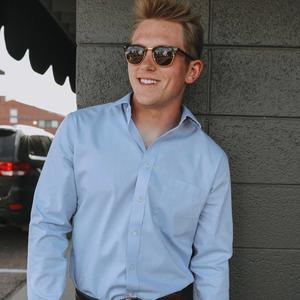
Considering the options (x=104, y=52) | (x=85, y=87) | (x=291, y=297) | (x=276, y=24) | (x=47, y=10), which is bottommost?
(x=291, y=297)

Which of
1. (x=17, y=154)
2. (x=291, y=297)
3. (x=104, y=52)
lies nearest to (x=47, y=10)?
(x=17, y=154)

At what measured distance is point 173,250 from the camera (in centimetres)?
178

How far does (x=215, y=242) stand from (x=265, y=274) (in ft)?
3.32

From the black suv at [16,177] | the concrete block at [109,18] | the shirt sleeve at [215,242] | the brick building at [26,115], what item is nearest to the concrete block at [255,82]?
the concrete block at [109,18]

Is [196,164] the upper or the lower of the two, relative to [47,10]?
lower

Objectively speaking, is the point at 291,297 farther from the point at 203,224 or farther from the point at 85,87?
the point at 85,87

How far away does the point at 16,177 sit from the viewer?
5.85m

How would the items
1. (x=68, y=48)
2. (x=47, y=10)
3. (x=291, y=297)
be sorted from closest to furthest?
(x=291, y=297) < (x=47, y=10) < (x=68, y=48)

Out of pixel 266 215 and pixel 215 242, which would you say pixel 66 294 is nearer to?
pixel 266 215

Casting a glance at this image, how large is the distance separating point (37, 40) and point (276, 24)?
5401 mm

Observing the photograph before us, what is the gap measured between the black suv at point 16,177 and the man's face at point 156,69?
444cm

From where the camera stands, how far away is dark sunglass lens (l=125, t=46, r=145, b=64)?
67.8 inches

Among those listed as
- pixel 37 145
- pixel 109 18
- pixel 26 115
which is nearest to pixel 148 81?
pixel 109 18

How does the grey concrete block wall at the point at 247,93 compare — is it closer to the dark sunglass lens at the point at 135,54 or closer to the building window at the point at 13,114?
the dark sunglass lens at the point at 135,54
